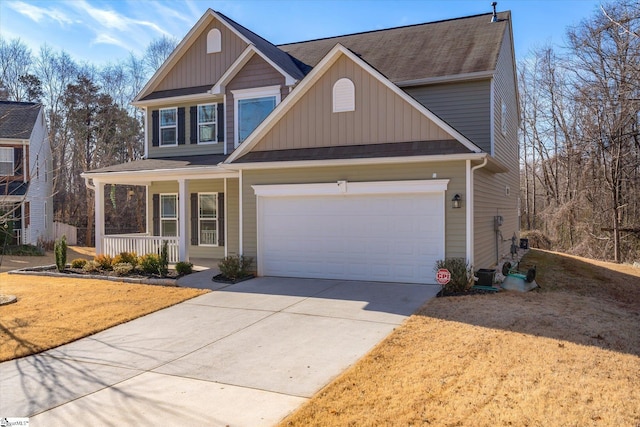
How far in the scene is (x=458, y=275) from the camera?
31.7 feet

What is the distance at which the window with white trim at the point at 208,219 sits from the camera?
51.4 ft

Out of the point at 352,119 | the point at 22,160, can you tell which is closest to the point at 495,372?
the point at 352,119

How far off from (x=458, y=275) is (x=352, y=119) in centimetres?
433

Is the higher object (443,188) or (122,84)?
(122,84)

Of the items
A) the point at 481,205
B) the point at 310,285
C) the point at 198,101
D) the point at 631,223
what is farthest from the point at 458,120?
the point at 631,223

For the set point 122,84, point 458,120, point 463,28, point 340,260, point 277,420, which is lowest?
point 277,420

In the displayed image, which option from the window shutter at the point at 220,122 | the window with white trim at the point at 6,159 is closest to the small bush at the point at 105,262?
the window shutter at the point at 220,122

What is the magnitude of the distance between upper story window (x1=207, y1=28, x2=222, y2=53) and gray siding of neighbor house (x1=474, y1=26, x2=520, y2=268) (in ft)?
29.1

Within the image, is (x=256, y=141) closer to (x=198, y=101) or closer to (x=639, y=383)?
(x=198, y=101)

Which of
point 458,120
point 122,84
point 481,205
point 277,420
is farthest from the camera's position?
point 122,84

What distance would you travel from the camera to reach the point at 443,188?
10.2 metres

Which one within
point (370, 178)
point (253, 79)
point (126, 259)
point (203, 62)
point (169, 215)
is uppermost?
point (203, 62)

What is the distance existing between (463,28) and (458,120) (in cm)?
440

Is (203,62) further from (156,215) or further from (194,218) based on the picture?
(156,215)
